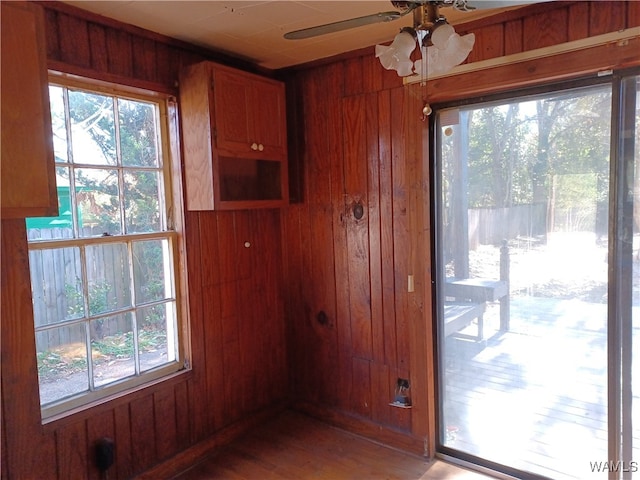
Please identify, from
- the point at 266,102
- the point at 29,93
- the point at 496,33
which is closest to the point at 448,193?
the point at 496,33

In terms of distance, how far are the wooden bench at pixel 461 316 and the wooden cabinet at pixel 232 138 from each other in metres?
1.22

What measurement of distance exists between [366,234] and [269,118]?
92cm

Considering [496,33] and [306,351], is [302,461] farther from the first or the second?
[496,33]

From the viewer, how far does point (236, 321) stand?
2.83m

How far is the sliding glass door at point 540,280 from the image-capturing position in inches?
79.4

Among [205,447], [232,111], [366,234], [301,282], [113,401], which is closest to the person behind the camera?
[113,401]

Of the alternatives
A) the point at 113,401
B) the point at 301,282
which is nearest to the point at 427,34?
the point at 301,282

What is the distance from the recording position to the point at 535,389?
91.2 inches

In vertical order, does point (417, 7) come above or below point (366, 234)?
above

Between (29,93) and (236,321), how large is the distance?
1727 millimetres

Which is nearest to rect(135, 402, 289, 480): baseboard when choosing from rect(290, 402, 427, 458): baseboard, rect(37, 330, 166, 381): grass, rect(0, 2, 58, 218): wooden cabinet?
rect(290, 402, 427, 458): baseboard

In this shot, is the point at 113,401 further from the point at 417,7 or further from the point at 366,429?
the point at 417,7

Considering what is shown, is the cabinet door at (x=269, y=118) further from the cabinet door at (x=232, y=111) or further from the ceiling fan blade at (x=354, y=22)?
the ceiling fan blade at (x=354, y=22)

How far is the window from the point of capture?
2012mm
